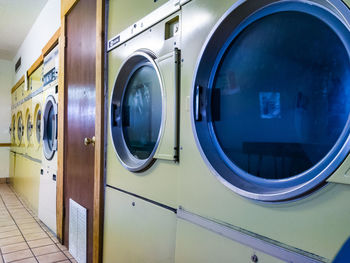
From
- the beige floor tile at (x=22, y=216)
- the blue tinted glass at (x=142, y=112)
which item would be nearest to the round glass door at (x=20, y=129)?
the beige floor tile at (x=22, y=216)

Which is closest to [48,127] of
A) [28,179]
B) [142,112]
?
Result: [28,179]

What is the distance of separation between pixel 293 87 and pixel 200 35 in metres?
0.47

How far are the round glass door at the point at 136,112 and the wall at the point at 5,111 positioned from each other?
615 cm

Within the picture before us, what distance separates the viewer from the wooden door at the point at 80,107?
2.29 meters

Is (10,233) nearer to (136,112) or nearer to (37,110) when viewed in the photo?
(37,110)

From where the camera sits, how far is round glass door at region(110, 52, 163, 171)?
161 centimetres

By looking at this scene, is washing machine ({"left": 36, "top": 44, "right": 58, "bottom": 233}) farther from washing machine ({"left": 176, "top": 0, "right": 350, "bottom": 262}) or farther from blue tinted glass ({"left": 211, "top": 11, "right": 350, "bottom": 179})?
blue tinted glass ({"left": 211, "top": 11, "right": 350, "bottom": 179})

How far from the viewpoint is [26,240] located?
3.08 metres

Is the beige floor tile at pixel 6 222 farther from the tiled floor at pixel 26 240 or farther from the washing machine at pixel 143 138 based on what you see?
the washing machine at pixel 143 138

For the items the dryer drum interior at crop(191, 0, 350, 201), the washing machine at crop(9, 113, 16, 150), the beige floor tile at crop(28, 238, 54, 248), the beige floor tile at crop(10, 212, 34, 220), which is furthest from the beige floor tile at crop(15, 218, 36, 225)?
the dryer drum interior at crop(191, 0, 350, 201)

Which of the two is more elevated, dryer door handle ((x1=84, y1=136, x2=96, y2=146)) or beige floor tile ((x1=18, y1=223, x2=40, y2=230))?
dryer door handle ((x1=84, y1=136, x2=96, y2=146))

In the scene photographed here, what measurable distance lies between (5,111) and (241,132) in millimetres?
7314

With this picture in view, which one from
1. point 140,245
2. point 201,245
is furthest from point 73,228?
point 201,245

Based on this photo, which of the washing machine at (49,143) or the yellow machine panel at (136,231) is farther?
the washing machine at (49,143)
